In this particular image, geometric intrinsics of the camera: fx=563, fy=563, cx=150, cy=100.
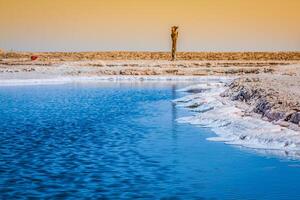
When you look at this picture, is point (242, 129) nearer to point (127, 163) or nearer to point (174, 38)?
point (127, 163)

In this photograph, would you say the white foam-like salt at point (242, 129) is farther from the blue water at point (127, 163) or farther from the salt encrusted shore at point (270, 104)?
the blue water at point (127, 163)

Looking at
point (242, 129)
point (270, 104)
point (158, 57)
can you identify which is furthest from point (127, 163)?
point (158, 57)

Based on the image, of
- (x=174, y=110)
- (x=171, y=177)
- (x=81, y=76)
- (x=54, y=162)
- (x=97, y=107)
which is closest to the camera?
(x=171, y=177)

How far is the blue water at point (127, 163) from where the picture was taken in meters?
10.0

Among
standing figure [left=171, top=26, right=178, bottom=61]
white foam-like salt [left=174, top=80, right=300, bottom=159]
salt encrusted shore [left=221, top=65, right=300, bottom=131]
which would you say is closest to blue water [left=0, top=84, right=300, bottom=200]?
white foam-like salt [left=174, top=80, right=300, bottom=159]

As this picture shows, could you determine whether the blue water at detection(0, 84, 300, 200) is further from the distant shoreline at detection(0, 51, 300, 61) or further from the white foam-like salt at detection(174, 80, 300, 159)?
the distant shoreline at detection(0, 51, 300, 61)

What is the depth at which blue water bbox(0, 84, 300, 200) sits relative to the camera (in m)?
10.0

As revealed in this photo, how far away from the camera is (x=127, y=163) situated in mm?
12391

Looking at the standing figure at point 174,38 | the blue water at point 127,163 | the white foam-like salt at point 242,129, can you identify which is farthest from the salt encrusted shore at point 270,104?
the standing figure at point 174,38

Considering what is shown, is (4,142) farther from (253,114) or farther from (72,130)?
(253,114)

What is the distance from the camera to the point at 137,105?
26.2 m

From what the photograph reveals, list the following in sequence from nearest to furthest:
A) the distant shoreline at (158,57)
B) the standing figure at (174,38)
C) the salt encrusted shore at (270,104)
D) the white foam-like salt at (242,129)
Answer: the white foam-like salt at (242,129) → the salt encrusted shore at (270,104) → the standing figure at (174,38) → the distant shoreline at (158,57)

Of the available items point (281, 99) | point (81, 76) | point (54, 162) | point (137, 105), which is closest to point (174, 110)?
point (137, 105)

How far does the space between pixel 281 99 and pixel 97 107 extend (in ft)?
29.6
